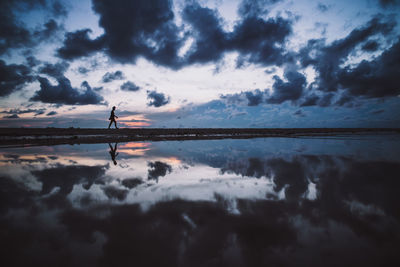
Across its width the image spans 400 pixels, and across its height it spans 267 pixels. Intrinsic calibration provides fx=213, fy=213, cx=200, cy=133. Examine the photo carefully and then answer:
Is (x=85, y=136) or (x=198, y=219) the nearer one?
(x=198, y=219)

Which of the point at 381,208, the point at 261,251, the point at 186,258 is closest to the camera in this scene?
the point at 186,258

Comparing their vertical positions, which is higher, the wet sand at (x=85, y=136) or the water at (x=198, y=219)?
the wet sand at (x=85, y=136)

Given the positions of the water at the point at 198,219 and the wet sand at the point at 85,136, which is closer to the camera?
the water at the point at 198,219

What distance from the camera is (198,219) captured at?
323 cm

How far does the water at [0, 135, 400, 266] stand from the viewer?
235 cm

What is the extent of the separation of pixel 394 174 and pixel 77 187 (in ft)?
28.0

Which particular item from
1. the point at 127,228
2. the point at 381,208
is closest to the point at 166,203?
the point at 127,228

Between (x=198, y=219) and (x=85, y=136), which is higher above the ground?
(x=85, y=136)

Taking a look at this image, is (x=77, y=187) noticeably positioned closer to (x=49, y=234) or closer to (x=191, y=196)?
(x=49, y=234)

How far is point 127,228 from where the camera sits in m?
2.90

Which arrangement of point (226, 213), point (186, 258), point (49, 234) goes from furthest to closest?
1. point (226, 213)
2. point (49, 234)
3. point (186, 258)

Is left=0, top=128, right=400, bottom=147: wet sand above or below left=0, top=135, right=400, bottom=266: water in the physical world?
above

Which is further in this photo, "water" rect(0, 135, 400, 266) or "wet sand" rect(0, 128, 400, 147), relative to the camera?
"wet sand" rect(0, 128, 400, 147)

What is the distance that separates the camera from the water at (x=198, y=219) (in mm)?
2350
